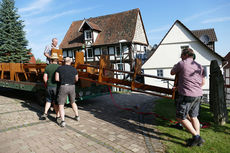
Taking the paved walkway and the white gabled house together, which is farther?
the white gabled house

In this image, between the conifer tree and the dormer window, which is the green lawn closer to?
the conifer tree

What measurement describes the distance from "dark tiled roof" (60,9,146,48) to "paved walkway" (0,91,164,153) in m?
18.2

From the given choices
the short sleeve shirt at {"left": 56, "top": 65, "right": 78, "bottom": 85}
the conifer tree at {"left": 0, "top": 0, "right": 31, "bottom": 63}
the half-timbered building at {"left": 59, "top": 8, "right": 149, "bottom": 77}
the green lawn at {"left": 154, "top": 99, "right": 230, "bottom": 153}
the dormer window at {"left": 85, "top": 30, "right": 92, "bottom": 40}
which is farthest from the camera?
the dormer window at {"left": 85, "top": 30, "right": 92, "bottom": 40}

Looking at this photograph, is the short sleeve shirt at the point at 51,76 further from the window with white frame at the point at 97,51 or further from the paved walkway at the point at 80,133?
the window with white frame at the point at 97,51

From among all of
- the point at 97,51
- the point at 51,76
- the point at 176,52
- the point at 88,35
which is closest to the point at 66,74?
the point at 51,76

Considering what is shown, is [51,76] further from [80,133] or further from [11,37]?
[11,37]

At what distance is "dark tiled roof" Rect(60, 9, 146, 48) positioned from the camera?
2345 centimetres

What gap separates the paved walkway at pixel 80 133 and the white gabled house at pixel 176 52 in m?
14.4

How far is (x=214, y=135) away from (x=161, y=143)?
4.44 feet

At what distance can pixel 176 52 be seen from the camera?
1972 cm

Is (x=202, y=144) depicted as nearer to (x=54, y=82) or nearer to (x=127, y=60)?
(x=54, y=82)

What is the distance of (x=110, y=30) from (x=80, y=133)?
22.3 metres

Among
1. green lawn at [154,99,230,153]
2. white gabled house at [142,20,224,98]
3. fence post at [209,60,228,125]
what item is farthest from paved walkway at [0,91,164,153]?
white gabled house at [142,20,224,98]

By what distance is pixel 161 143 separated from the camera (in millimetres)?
3646
